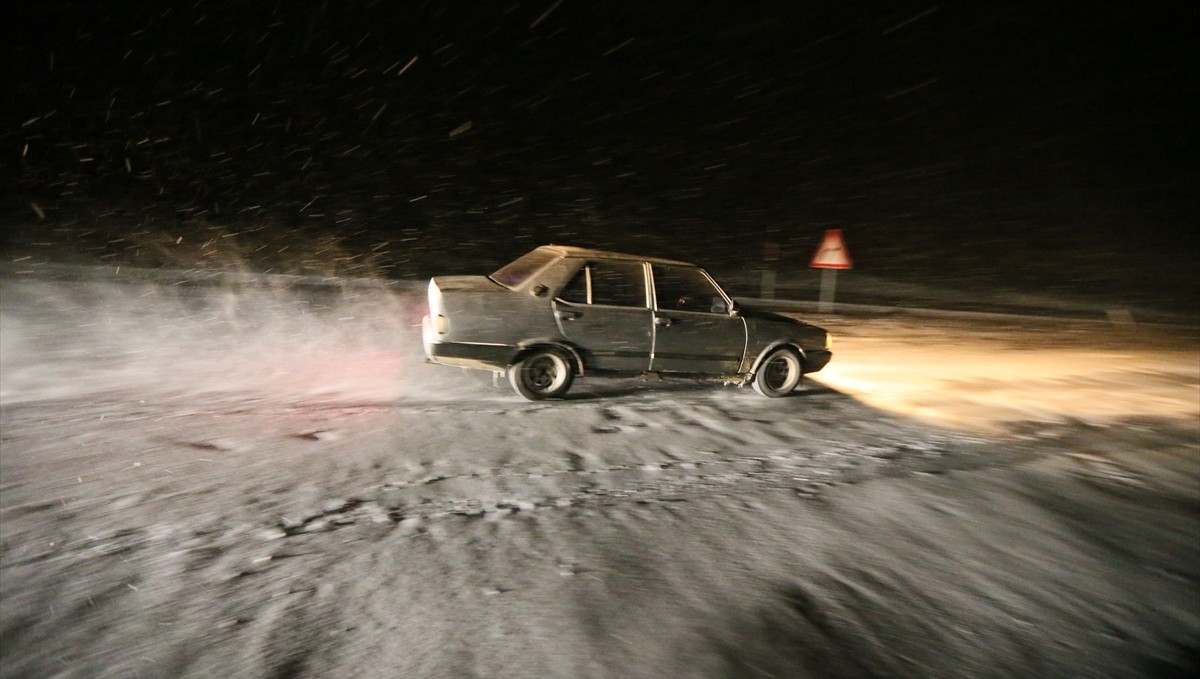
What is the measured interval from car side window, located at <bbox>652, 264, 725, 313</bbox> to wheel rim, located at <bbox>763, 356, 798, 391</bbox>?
3.18 ft

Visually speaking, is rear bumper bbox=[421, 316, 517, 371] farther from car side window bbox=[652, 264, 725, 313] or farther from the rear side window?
car side window bbox=[652, 264, 725, 313]

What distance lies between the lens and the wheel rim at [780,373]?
753 cm

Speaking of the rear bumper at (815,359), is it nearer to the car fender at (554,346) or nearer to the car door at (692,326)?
the car door at (692,326)

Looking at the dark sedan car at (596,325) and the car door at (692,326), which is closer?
the dark sedan car at (596,325)

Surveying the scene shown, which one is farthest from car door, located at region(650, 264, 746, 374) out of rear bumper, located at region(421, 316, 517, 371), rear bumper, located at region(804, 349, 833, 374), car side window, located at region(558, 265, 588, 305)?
rear bumper, located at region(421, 316, 517, 371)

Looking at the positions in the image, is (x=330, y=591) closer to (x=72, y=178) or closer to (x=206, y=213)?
(x=206, y=213)

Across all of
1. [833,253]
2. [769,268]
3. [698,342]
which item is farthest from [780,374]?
[769,268]

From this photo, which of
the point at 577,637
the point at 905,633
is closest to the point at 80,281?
the point at 577,637

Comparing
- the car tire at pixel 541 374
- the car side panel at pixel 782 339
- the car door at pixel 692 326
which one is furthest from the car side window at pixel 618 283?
the car side panel at pixel 782 339

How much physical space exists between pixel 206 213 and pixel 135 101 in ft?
27.0

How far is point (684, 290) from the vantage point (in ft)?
23.4

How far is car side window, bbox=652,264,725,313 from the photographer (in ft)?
22.8

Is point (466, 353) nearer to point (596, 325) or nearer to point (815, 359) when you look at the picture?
point (596, 325)

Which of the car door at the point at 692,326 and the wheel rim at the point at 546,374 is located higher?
the car door at the point at 692,326
